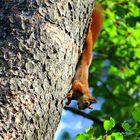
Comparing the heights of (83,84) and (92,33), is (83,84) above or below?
below

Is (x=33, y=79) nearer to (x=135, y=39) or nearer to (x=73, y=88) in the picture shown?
(x=73, y=88)

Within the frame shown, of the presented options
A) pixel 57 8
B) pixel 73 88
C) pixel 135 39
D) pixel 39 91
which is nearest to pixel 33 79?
pixel 39 91

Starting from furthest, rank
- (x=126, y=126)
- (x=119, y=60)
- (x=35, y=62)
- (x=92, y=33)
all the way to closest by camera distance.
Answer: (x=119, y=60)
(x=92, y=33)
(x=126, y=126)
(x=35, y=62)

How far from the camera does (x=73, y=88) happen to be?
6.45 ft

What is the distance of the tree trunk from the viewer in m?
1.49

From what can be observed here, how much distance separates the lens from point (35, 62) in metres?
1.57

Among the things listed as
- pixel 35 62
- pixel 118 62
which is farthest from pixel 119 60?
pixel 35 62

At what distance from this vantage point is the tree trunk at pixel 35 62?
149 cm

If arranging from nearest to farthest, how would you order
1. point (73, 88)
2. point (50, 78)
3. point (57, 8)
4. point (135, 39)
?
point (50, 78)
point (57, 8)
point (73, 88)
point (135, 39)

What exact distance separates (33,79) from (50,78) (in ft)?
0.23

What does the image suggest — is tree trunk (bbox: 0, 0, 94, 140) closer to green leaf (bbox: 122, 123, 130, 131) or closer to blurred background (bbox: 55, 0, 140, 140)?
green leaf (bbox: 122, 123, 130, 131)

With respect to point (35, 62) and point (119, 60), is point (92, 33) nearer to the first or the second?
point (35, 62)

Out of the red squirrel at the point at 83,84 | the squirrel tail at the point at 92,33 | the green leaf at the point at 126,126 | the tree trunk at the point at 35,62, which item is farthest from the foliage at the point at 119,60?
the tree trunk at the point at 35,62

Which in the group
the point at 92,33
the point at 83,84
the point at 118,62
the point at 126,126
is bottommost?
the point at 118,62
